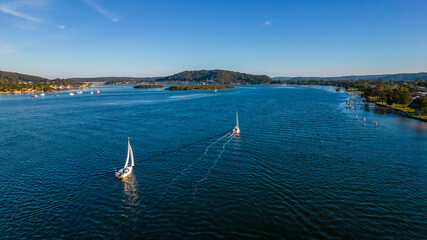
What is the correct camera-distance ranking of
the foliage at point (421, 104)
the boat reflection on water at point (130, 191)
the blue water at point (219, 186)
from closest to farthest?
the blue water at point (219, 186) → the boat reflection on water at point (130, 191) → the foliage at point (421, 104)

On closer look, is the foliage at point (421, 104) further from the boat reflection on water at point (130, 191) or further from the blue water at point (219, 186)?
the boat reflection on water at point (130, 191)

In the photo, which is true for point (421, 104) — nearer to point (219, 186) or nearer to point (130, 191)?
point (219, 186)

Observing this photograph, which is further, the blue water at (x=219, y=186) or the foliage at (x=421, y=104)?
the foliage at (x=421, y=104)

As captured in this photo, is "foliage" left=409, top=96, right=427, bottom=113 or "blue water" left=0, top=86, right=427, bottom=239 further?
"foliage" left=409, top=96, right=427, bottom=113

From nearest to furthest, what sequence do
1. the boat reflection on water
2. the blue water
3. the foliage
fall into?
the blue water → the boat reflection on water → the foliage

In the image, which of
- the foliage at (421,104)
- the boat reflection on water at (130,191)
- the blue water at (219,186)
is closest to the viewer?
the blue water at (219,186)

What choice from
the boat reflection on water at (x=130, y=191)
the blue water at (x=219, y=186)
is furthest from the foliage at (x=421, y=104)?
the boat reflection on water at (x=130, y=191)

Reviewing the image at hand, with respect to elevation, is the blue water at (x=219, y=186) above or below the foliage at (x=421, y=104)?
below

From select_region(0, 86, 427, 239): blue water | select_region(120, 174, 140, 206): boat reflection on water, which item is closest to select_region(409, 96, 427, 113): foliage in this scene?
select_region(0, 86, 427, 239): blue water

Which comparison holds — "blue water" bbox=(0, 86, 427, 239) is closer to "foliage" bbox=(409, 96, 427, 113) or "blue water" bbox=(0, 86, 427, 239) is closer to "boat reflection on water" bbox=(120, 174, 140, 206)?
"boat reflection on water" bbox=(120, 174, 140, 206)

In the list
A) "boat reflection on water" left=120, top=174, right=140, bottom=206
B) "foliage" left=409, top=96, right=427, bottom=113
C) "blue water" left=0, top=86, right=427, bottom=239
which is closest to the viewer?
"blue water" left=0, top=86, right=427, bottom=239
